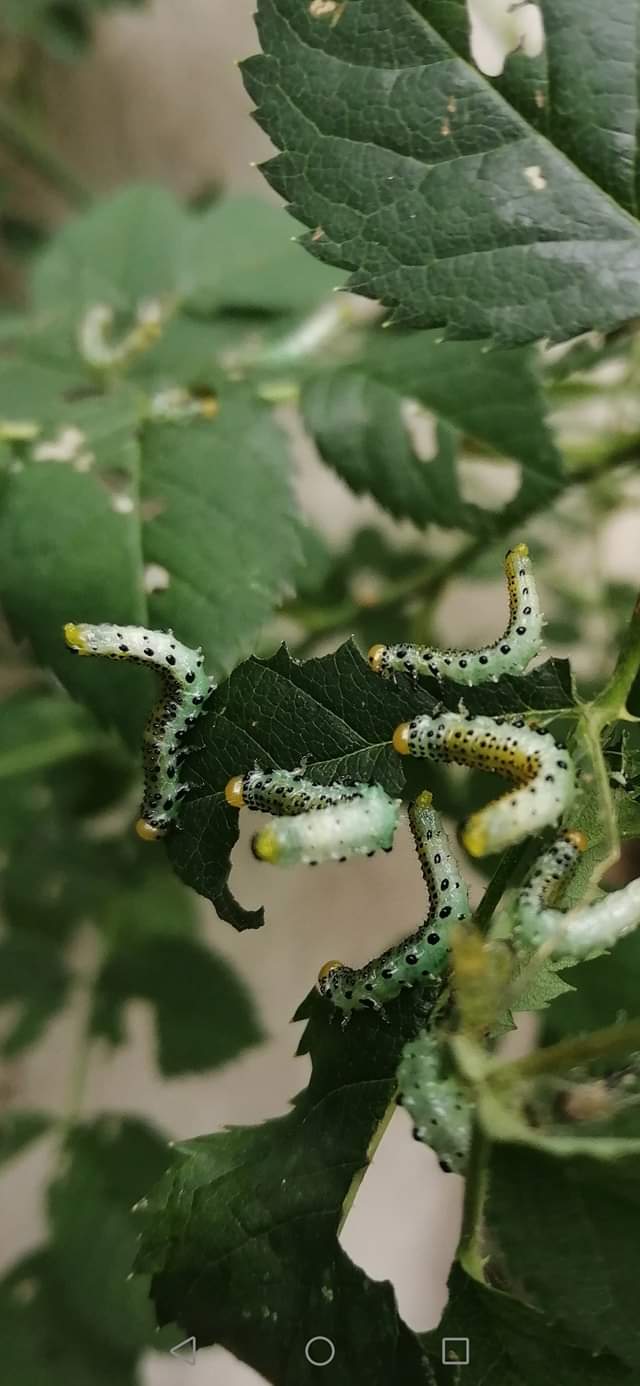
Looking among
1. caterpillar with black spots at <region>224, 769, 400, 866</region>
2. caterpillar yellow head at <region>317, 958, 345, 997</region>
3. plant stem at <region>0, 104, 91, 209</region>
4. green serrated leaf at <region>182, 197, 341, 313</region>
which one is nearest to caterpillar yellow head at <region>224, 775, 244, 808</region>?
caterpillar with black spots at <region>224, 769, 400, 866</region>

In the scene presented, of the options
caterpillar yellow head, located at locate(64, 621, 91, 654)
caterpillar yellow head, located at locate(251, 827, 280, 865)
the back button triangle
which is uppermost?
caterpillar yellow head, located at locate(64, 621, 91, 654)

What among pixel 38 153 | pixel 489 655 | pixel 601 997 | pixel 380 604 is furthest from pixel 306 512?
pixel 38 153

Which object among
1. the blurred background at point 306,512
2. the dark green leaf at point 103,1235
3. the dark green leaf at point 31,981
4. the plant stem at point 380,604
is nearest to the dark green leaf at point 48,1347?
the dark green leaf at point 103,1235

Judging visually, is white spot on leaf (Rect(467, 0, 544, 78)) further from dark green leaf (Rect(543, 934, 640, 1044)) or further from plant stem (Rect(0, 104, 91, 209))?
plant stem (Rect(0, 104, 91, 209))

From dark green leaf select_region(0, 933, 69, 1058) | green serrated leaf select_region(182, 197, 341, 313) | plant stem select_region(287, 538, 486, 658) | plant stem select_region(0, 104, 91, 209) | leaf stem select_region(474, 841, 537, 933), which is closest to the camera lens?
leaf stem select_region(474, 841, 537, 933)

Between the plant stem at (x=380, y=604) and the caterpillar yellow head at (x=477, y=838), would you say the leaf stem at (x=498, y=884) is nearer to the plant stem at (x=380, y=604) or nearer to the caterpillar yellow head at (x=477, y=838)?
the caterpillar yellow head at (x=477, y=838)

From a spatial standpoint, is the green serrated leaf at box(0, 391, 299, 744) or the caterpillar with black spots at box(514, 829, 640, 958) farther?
the green serrated leaf at box(0, 391, 299, 744)

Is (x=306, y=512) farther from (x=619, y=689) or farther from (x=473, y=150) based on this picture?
(x=619, y=689)
